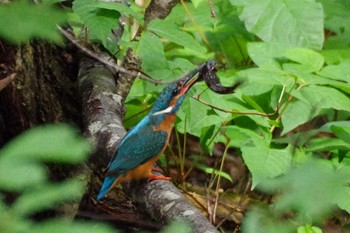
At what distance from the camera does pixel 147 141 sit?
2.71 meters

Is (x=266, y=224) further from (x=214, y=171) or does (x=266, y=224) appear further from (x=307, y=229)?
(x=214, y=171)

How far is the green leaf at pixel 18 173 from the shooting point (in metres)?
0.94

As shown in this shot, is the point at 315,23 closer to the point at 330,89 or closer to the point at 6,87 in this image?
the point at 330,89

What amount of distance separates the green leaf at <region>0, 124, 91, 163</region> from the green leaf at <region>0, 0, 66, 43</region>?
0.53ft

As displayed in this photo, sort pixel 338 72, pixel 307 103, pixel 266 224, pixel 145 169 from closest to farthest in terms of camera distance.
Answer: pixel 266 224, pixel 145 169, pixel 307 103, pixel 338 72

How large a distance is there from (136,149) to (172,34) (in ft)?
1.75

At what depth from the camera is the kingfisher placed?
8.68 ft

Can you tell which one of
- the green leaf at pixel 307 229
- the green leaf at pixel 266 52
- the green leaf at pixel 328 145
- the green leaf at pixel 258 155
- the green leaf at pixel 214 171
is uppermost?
the green leaf at pixel 266 52

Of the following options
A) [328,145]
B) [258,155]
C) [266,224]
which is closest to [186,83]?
[258,155]

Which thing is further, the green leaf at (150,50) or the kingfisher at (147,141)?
the green leaf at (150,50)

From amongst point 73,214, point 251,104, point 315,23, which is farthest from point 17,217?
point 315,23

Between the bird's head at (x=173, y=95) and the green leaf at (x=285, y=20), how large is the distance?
1.05 meters

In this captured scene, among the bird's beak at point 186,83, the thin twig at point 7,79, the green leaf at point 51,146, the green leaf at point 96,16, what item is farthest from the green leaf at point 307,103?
the green leaf at point 51,146

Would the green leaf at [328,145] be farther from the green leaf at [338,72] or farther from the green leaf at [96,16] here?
the green leaf at [96,16]
